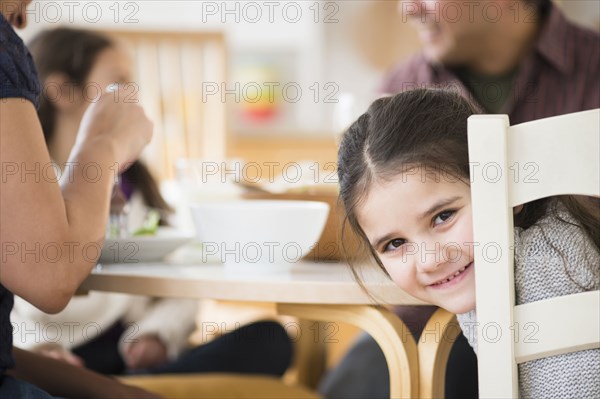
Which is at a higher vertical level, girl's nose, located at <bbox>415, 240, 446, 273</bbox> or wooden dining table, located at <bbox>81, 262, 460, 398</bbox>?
girl's nose, located at <bbox>415, 240, 446, 273</bbox>

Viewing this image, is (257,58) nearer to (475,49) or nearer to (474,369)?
(475,49)

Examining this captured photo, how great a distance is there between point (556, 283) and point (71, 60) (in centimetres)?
141

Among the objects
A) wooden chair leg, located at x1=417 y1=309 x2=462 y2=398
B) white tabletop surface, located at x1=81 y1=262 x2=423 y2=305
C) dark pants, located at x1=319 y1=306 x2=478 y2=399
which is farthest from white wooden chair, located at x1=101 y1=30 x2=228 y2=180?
wooden chair leg, located at x1=417 y1=309 x2=462 y2=398

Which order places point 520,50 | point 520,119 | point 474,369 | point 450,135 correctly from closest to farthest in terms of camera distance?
1. point 450,135
2. point 474,369
3. point 520,119
4. point 520,50

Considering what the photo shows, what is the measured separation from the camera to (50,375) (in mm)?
1181

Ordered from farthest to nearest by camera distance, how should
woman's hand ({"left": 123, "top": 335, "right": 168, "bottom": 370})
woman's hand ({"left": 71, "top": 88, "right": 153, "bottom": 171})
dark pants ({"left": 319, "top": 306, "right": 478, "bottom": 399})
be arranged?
woman's hand ({"left": 123, "top": 335, "right": 168, "bottom": 370}) → dark pants ({"left": 319, "top": 306, "right": 478, "bottom": 399}) → woman's hand ({"left": 71, "top": 88, "right": 153, "bottom": 171})

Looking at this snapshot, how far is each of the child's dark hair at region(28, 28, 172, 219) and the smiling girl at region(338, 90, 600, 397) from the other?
99 centimetres

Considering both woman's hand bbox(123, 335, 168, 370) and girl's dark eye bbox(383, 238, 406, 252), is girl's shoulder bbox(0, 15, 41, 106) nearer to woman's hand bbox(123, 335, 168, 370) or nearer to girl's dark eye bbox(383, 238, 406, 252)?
girl's dark eye bbox(383, 238, 406, 252)

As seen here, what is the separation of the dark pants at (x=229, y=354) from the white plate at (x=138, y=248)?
0.40 metres

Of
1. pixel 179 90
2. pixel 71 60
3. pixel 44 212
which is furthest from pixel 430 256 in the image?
pixel 179 90

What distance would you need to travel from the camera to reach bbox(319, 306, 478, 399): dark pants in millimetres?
1534

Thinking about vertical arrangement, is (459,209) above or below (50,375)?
above

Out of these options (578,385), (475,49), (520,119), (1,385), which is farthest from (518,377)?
(475,49)

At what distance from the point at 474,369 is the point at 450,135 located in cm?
68
